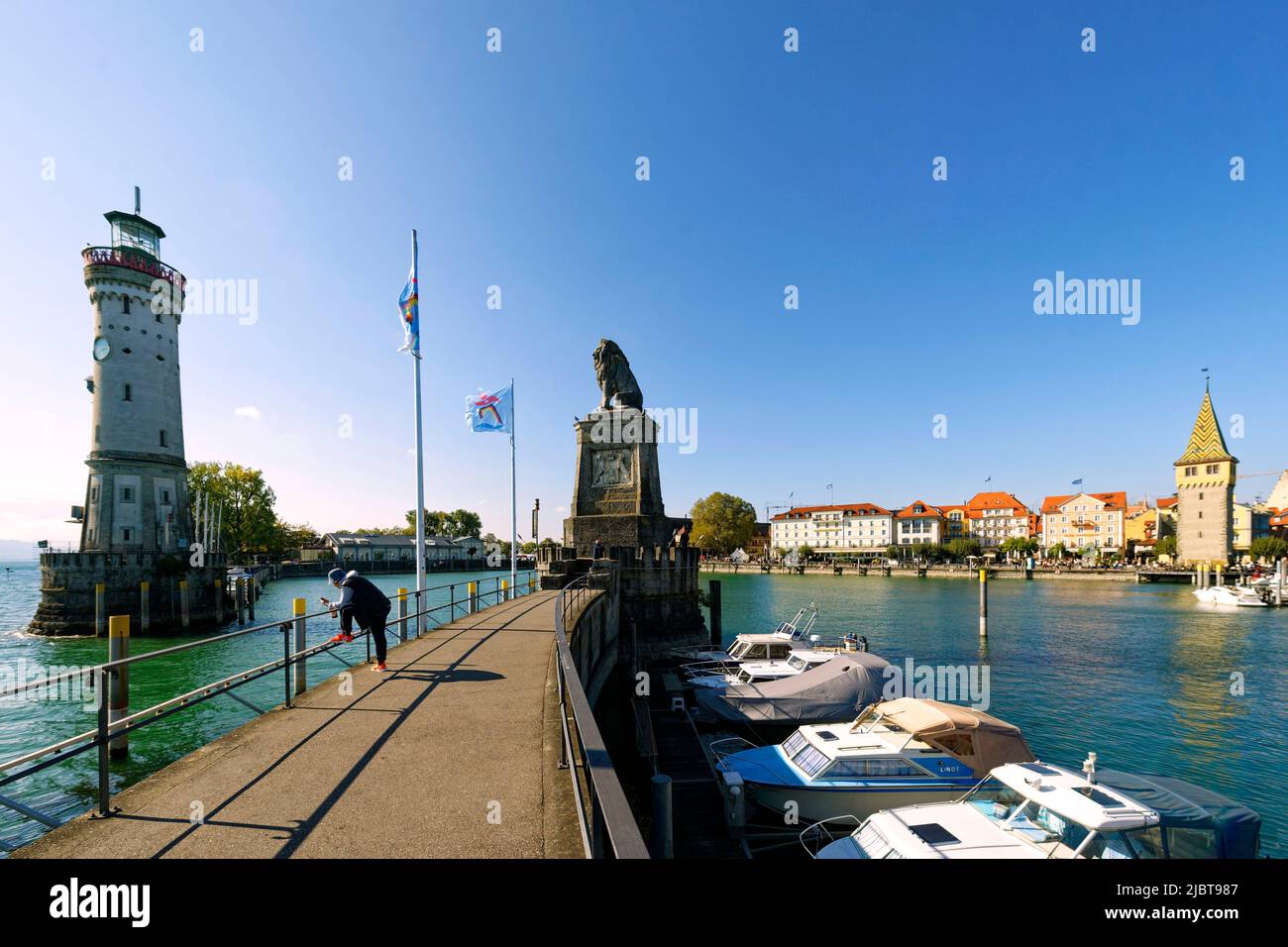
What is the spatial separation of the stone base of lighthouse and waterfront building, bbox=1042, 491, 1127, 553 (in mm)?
131525

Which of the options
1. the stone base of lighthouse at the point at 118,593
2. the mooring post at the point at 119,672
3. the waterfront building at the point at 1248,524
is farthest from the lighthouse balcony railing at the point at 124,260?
the waterfront building at the point at 1248,524

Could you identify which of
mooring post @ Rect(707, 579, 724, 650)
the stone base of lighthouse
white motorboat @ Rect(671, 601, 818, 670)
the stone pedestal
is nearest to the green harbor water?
the stone base of lighthouse

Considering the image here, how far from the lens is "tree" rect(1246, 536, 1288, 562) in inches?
3155

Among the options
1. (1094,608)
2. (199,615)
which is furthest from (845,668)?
(1094,608)

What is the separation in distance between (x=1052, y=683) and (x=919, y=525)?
105570mm

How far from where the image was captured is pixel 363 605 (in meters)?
8.81

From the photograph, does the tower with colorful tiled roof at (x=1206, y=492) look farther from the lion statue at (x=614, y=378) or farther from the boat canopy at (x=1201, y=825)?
the boat canopy at (x=1201, y=825)

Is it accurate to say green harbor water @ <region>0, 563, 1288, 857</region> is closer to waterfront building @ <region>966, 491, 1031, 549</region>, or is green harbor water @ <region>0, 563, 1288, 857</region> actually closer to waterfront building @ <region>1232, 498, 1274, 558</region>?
waterfront building @ <region>1232, 498, 1274, 558</region>

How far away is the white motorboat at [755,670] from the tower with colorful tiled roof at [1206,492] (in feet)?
296

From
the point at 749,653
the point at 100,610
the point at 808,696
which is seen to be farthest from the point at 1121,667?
the point at 100,610
